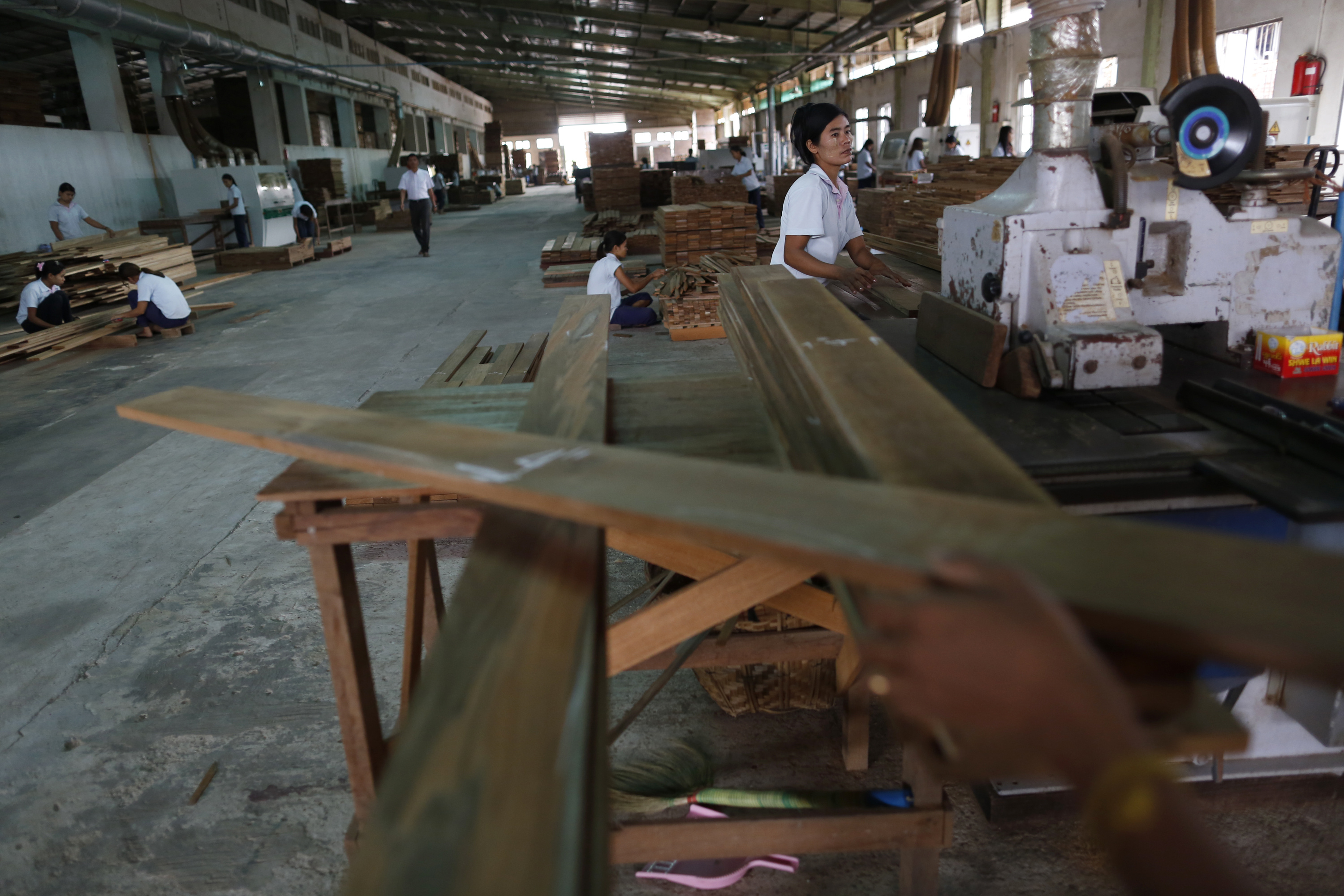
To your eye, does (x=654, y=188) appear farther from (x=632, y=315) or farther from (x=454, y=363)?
(x=454, y=363)

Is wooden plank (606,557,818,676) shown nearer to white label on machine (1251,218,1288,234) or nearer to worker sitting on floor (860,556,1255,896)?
worker sitting on floor (860,556,1255,896)

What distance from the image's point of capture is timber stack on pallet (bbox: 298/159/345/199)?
Answer: 1705cm

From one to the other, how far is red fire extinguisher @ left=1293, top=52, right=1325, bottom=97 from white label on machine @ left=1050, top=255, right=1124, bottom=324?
9.20 meters

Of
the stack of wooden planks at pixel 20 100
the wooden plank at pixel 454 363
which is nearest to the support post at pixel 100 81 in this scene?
the stack of wooden planks at pixel 20 100

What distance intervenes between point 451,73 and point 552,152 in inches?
399

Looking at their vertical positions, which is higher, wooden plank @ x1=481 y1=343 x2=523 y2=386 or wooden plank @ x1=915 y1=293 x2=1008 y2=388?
wooden plank @ x1=915 y1=293 x2=1008 y2=388

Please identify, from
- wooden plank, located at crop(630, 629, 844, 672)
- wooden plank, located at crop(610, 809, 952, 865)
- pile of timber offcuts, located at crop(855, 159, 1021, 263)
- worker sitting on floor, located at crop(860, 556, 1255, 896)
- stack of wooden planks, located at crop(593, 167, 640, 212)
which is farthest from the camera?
stack of wooden planks, located at crop(593, 167, 640, 212)

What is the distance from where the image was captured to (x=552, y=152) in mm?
41594

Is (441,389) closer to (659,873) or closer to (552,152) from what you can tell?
(659,873)

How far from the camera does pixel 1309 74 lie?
28.8ft

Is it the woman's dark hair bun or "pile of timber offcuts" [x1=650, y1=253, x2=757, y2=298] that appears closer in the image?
the woman's dark hair bun

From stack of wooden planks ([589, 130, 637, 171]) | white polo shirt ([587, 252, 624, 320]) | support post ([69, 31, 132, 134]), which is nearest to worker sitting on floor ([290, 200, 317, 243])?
support post ([69, 31, 132, 134])

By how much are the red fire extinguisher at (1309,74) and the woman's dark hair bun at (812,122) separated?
323 inches

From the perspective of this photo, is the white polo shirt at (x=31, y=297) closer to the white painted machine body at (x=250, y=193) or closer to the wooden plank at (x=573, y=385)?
the white painted machine body at (x=250, y=193)
